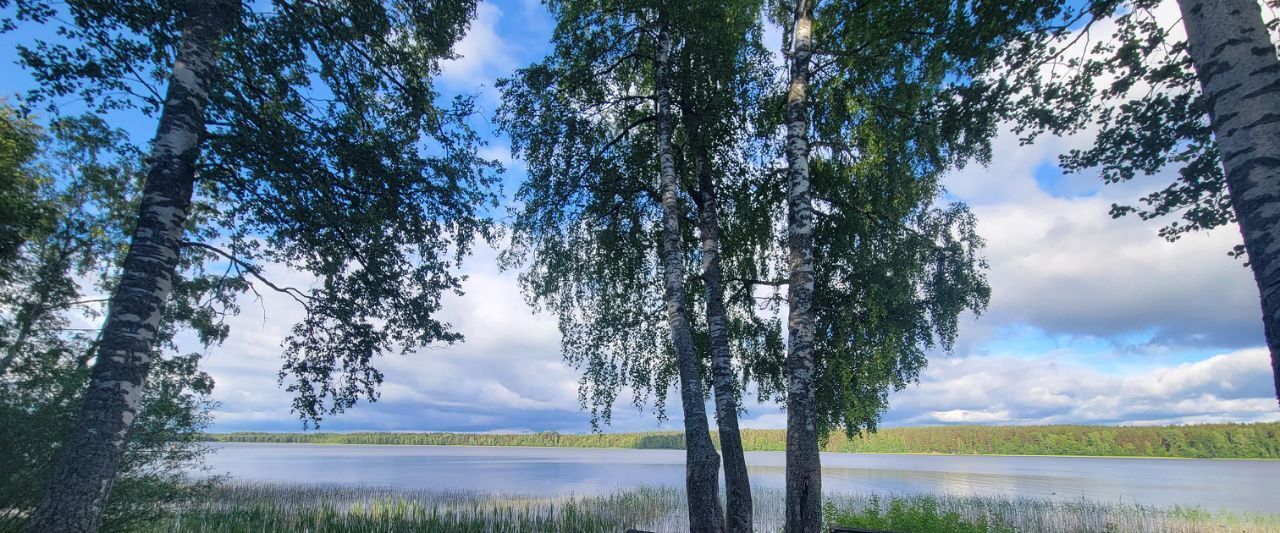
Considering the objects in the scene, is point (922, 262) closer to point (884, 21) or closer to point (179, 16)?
point (884, 21)

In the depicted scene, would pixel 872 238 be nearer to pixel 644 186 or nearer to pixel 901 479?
pixel 644 186

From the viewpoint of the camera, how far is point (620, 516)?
17109mm

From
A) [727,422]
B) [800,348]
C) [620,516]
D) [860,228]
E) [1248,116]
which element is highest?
[860,228]

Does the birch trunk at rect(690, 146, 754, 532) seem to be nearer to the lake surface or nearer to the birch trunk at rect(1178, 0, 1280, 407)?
the birch trunk at rect(1178, 0, 1280, 407)

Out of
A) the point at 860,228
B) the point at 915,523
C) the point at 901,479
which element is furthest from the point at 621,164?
the point at 901,479

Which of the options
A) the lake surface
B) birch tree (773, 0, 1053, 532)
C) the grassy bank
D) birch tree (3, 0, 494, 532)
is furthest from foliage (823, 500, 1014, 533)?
the lake surface

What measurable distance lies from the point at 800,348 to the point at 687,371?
7.49 ft

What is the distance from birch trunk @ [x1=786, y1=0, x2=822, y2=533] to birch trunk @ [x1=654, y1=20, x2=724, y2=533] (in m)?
1.56

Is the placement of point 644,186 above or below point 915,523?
above

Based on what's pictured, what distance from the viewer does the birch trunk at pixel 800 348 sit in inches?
288

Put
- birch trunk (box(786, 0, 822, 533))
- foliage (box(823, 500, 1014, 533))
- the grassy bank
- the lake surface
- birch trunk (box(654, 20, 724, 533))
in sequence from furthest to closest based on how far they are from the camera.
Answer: the lake surface < the grassy bank < foliage (box(823, 500, 1014, 533)) < birch trunk (box(654, 20, 724, 533)) < birch trunk (box(786, 0, 822, 533))

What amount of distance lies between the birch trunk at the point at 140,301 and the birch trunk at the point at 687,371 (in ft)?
21.8

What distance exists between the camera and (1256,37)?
3.44m

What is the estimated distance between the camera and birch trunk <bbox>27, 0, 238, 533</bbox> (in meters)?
4.93
